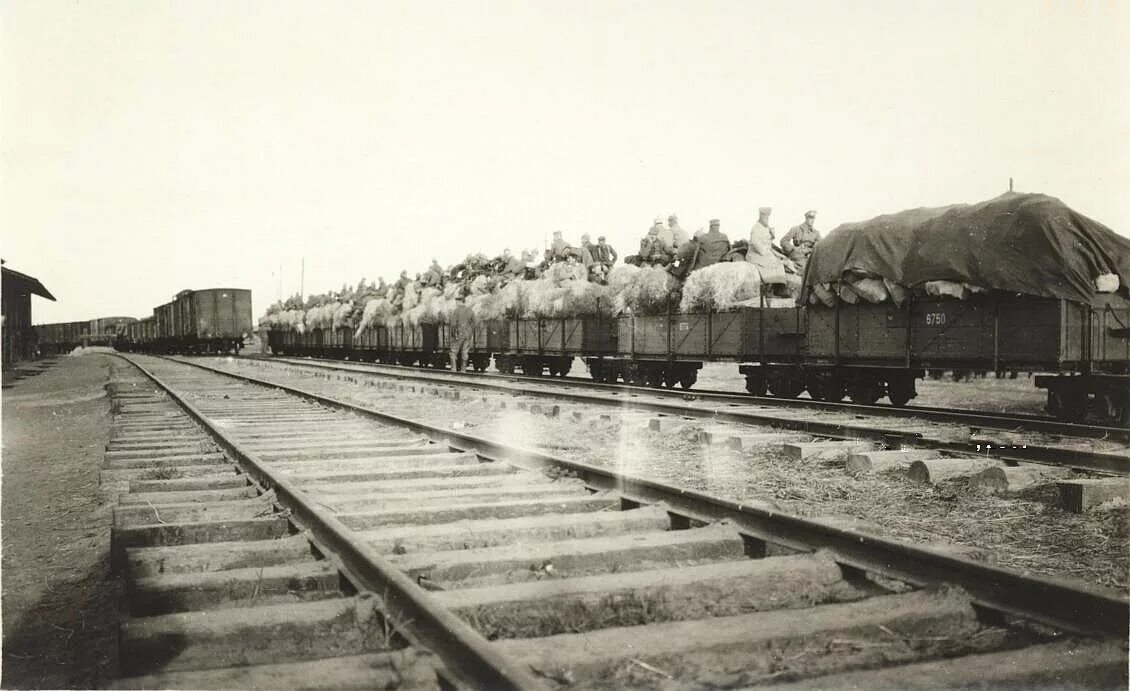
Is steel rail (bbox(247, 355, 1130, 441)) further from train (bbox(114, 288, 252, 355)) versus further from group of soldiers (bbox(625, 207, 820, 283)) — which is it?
train (bbox(114, 288, 252, 355))

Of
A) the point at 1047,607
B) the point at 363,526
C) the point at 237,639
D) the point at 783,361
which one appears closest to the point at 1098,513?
the point at 1047,607

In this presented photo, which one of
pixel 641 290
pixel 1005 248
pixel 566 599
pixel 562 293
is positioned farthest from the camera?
pixel 562 293

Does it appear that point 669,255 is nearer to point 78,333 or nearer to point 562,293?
point 562,293

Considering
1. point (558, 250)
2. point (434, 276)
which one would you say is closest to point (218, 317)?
point (434, 276)

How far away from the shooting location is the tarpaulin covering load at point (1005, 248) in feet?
32.2

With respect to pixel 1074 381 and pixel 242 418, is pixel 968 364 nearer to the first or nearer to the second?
pixel 1074 381

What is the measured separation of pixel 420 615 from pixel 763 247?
14.6m

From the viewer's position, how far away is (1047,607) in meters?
3.09

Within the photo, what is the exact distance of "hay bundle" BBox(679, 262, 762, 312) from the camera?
1597 centimetres

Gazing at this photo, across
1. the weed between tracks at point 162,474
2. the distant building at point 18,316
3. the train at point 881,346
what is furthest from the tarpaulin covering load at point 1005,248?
the distant building at point 18,316

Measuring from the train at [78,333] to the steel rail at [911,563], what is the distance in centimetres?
7052

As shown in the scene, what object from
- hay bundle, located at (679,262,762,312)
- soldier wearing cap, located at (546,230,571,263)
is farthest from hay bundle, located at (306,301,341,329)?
hay bundle, located at (679,262,762,312)

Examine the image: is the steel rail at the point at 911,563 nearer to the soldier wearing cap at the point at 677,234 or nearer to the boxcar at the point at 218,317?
the soldier wearing cap at the point at 677,234

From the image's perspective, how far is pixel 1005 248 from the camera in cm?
1013
